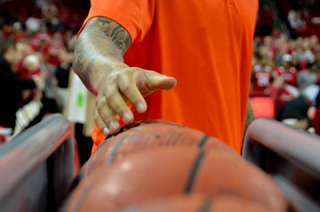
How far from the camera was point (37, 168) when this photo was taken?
58 cm

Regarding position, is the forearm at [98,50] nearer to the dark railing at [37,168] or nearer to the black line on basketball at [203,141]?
the dark railing at [37,168]

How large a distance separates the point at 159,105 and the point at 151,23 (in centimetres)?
25

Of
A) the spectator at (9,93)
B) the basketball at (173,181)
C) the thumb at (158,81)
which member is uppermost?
the thumb at (158,81)

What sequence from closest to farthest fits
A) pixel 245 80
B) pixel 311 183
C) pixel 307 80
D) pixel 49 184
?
pixel 311 183
pixel 49 184
pixel 245 80
pixel 307 80

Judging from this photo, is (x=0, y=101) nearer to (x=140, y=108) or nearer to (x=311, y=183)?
(x=140, y=108)

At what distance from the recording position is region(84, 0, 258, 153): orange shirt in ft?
3.34

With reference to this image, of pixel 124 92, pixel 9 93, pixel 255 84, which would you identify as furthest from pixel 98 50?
pixel 255 84

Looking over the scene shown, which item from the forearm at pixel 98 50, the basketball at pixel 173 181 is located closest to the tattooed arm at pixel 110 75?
the forearm at pixel 98 50

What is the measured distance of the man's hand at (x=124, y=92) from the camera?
620 mm

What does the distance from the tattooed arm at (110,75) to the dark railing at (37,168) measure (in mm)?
105

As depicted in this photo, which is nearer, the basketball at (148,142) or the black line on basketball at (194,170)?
the black line on basketball at (194,170)

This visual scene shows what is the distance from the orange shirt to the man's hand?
347mm

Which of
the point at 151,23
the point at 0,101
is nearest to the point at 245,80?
the point at 151,23

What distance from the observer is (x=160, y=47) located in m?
1.03
